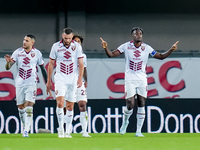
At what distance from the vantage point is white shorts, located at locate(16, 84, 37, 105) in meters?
10.3

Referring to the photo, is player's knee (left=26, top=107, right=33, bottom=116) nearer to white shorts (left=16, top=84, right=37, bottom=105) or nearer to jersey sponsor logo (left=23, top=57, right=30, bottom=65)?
white shorts (left=16, top=84, right=37, bottom=105)

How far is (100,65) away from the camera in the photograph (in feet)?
46.2

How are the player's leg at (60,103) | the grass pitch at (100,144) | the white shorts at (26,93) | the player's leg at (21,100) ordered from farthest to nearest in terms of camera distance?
1. the player's leg at (21,100)
2. the white shorts at (26,93)
3. the player's leg at (60,103)
4. the grass pitch at (100,144)

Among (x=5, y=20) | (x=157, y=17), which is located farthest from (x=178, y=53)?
(x=5, y=20)

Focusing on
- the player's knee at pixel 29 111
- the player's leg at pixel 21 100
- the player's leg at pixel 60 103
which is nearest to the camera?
the player's leg at pixel 60 103

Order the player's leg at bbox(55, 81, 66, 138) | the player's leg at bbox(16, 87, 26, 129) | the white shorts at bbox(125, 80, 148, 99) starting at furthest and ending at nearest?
1. the player's leg at bbox(16, 87, 26, 129)
2. the white shorts at bbox(125, 80, 148, 99)
3. the player's leg at bbox(55, 81, 66, 138)

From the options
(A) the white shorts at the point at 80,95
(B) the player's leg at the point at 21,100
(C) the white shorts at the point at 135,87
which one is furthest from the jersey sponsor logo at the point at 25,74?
(C) the white shorts at the point at 135,87

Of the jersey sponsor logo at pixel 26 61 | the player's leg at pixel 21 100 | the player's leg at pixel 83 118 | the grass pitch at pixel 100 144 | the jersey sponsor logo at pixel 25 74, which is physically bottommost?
the grass pitch at pixel 100 144

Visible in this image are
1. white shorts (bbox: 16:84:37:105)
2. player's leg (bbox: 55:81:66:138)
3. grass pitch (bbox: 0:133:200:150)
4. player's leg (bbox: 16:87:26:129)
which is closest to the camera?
grass pitch (bbox: 0:133:200:150)

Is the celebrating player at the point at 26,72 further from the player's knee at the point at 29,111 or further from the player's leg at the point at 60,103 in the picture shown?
the player's leg at the point at 60,103

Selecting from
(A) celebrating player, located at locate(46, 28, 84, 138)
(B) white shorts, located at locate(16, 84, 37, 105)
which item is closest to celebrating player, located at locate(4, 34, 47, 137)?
(B) white shorts, located at locate(16, 84, 37, 105)

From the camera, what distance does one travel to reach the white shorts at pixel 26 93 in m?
10.3

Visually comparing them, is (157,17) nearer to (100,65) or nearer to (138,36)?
(100,65)

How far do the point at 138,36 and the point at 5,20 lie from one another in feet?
29.4
